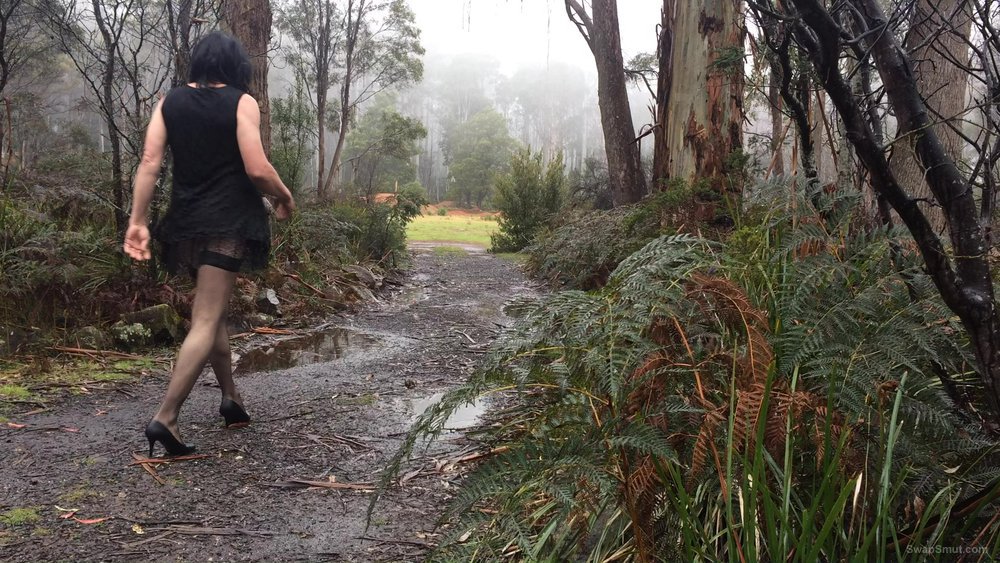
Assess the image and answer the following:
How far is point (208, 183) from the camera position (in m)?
2.75

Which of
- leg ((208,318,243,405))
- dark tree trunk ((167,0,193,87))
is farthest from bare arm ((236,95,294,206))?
dark tree trunk ((167,0,193,87))

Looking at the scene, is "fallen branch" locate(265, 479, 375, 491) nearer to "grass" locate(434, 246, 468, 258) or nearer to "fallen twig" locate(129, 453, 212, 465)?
"fallen twig" locate(129, 453, 212, 465)

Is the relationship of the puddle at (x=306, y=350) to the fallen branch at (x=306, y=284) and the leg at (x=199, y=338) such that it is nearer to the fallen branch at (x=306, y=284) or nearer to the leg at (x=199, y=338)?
the fallen branch at (x=306, y=284)

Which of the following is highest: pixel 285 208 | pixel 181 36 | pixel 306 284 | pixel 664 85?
pixel 181 36

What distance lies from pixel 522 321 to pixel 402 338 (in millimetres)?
3753

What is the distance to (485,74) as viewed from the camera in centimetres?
10575

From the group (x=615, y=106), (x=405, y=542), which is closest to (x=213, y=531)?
(x=405, y=542)

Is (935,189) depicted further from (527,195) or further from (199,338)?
(527,195)

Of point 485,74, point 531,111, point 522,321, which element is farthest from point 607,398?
point 485,74

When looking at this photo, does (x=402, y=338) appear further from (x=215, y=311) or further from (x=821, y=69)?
(x=821, y=69)

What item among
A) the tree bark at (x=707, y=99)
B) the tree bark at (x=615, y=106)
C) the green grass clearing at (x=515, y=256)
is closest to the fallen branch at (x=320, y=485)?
the tree bark at (x=707, y=99)

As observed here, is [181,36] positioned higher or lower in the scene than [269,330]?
higher

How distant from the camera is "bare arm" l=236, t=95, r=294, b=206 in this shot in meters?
2.69

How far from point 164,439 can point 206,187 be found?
40.6 inches
